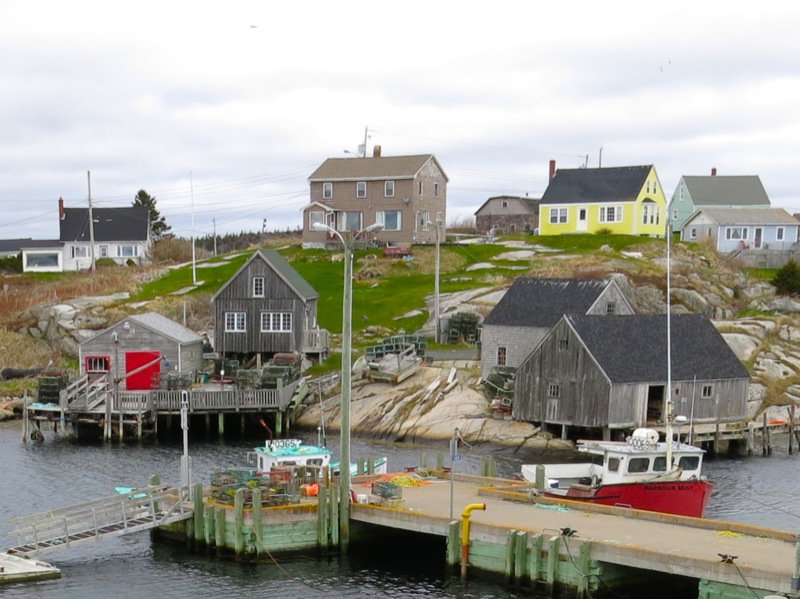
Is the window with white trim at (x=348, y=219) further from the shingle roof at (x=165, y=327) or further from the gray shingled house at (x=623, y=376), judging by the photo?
the gray shingled house at (x=623, y=376)

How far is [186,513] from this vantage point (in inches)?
1374

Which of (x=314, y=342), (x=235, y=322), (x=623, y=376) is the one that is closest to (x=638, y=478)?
(x=623, y=376)

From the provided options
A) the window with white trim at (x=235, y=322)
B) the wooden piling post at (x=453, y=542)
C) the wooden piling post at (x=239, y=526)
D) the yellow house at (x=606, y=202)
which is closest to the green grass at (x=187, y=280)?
the window with white trim at (x=235, y=322)

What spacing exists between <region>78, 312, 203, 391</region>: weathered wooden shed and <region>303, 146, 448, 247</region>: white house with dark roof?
38.4 m

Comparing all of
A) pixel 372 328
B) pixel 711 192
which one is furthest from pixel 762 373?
pixel 711 192

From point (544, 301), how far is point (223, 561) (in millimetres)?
34330

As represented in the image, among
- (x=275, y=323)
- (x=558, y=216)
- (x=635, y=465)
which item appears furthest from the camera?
(x=558, y=216)

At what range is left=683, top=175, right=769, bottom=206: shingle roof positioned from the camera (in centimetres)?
11538

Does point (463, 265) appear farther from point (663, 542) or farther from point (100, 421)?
point (663, 542)

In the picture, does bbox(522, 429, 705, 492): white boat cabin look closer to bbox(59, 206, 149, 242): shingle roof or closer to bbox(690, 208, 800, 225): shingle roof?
bbox(690, 208, 800, 225): shingle roof

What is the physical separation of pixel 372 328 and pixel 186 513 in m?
42.5

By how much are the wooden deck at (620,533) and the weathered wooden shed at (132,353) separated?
3023 cm

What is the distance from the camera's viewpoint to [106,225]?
113m

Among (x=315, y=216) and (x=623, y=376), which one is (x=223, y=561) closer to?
(x=623, y=376)
